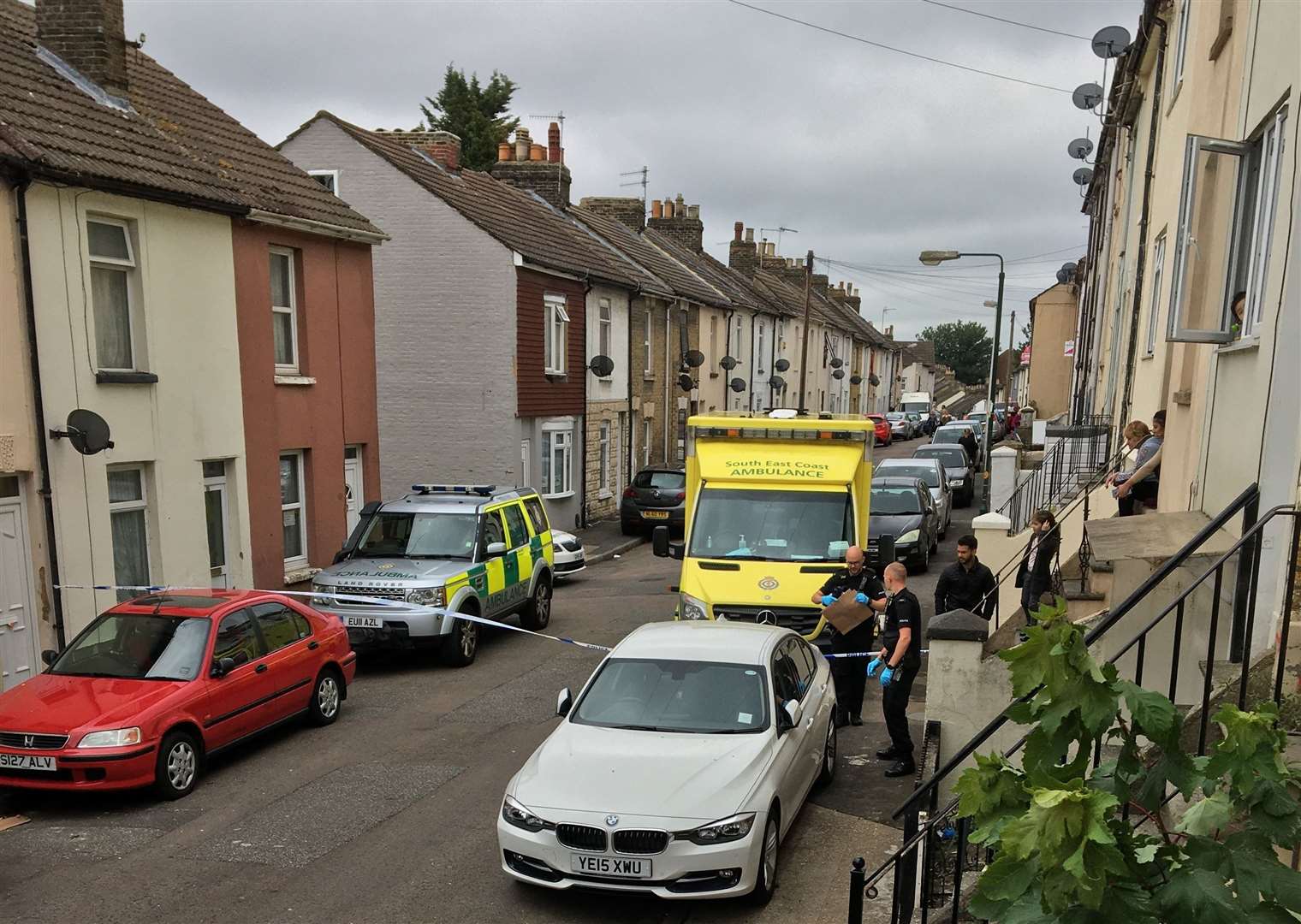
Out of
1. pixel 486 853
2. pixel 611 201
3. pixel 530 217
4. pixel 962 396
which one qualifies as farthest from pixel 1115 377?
pixel 962 396

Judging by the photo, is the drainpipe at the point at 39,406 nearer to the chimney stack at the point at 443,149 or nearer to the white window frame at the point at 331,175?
the white window frame at the point at 331,175

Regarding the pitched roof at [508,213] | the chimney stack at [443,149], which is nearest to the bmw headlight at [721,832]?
the pitched roof at [508,213]

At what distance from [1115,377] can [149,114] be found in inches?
619

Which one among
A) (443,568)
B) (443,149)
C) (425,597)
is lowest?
(425,597)

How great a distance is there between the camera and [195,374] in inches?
537

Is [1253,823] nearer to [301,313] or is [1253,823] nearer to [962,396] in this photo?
[301,313]

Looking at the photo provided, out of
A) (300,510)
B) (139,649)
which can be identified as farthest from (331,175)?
(139,649)

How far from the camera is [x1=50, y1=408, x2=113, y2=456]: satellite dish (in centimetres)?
1130

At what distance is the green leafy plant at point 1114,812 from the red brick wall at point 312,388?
539 inches

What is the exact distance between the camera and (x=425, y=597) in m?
12.2

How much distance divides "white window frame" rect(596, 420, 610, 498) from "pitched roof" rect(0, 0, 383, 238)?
11286mm

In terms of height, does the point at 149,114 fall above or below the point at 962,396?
above

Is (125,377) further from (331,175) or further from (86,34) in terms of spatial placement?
(331,175)

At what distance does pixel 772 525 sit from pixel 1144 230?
7293 millimetres
